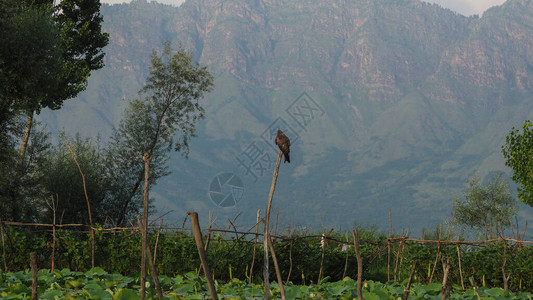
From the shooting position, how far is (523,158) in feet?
75.7

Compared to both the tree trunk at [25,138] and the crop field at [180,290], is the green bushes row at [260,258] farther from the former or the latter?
the tree trunk at [25,138]

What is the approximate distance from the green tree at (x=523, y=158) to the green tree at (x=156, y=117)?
14.7 meters

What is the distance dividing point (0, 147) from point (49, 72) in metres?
3.14

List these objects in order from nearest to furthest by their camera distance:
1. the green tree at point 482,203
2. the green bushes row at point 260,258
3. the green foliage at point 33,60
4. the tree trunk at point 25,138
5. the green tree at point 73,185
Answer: the green bushes row at point 260,258, the green foliage at point 33,60, the tree trunk at point 25,138, the green tree at point 73,185, the green tree at point 482,203

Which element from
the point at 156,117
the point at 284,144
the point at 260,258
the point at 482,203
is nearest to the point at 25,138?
the point at 156,117

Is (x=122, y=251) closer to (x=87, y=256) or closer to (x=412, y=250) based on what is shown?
(x=87, y=256)

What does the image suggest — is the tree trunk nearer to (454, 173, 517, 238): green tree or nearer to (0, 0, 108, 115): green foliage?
(0, 0, 108, 115): green foliage

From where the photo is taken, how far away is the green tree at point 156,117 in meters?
23.4

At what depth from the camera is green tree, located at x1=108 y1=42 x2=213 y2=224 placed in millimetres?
23375

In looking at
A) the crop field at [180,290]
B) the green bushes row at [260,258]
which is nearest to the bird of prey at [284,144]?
the crop field at [180,290]

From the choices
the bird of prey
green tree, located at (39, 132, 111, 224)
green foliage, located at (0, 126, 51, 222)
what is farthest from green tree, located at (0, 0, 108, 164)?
the bird of prey

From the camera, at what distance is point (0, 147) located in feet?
56.9

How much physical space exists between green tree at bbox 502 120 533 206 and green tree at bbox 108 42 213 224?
1471 centimetres

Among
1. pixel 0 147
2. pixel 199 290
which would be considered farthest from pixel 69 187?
pixel 199 290
